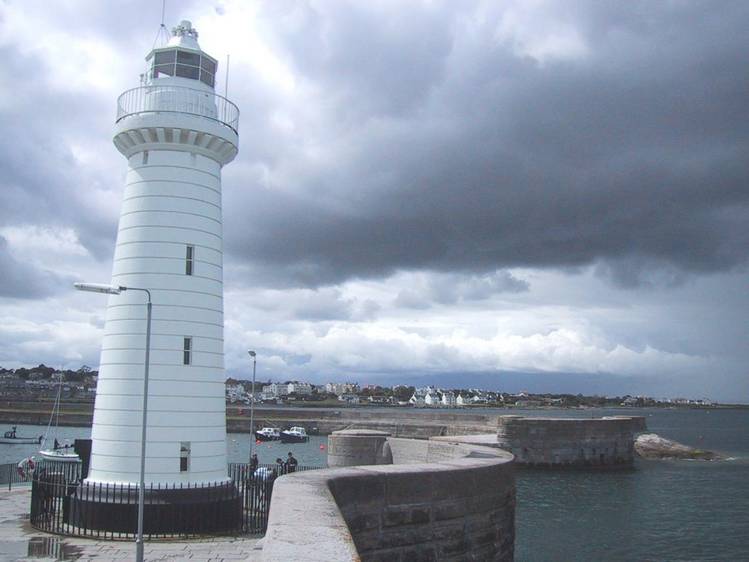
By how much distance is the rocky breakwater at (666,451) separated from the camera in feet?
170

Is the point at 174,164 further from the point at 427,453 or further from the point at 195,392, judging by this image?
the point at 427,453

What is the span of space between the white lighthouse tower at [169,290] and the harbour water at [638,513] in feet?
34.5

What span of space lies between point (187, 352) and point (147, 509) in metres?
3.66

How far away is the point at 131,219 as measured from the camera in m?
17.3

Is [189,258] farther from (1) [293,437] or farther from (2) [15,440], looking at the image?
(2) [15,440]

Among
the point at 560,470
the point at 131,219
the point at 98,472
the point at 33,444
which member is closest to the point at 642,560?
the point at 98,472

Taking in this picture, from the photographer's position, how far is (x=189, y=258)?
677 inches

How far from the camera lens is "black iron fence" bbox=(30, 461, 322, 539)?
15727 millimetres

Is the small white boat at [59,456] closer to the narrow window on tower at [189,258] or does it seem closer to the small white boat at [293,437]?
the small white boat at [293,437]

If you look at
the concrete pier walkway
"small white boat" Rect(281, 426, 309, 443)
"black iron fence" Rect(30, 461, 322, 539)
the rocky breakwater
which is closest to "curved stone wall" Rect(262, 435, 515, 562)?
the concrete pier walkway

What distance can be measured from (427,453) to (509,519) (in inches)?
349

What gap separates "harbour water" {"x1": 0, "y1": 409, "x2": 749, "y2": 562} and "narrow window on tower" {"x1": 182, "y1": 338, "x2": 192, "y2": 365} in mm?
11236

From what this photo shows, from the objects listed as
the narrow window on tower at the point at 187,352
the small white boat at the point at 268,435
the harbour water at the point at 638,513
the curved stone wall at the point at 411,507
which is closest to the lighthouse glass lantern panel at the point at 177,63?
the narrow window on tower at the point at 187,352

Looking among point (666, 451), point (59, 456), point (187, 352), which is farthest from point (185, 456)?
point (666, 451)
